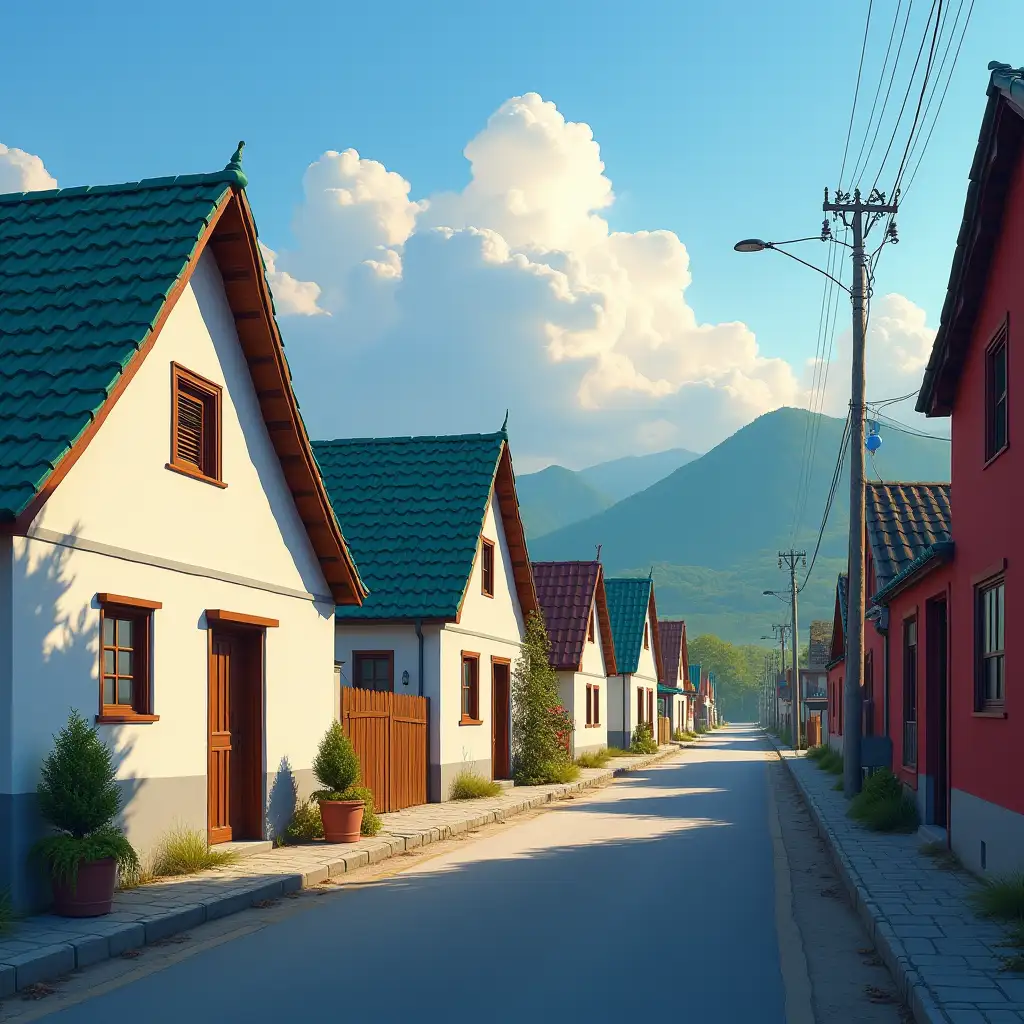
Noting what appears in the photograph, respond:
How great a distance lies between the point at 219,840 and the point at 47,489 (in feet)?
19.6

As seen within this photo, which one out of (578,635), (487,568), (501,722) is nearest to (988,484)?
(487,568)

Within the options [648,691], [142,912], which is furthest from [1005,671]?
[648,691]

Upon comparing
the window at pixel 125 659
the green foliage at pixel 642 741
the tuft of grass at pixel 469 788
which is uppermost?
the window at pixel 125 659

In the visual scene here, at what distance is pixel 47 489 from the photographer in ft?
34.9

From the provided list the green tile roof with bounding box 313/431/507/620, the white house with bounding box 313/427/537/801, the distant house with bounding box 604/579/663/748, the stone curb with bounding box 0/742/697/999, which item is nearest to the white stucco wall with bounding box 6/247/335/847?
the stone curb with bounding box 0/742/697/999

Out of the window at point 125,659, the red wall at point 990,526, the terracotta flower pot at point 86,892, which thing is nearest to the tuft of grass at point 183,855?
the window at point 125,659

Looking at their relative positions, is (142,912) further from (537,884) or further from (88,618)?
(537,884)

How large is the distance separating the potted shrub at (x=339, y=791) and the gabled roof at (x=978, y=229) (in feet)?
27.8

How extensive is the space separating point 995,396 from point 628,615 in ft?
127

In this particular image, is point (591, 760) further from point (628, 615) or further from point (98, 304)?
point (98, 304)

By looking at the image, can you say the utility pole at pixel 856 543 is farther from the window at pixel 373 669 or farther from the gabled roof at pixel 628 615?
the gabled roof at pixel 628 615

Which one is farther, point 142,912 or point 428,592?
point 428,592

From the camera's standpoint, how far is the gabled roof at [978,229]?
458 inches

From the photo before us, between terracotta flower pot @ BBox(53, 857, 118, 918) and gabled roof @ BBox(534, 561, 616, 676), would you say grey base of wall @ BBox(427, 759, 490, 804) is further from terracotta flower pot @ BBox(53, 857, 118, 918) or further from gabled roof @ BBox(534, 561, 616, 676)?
gabled roof @ BBox(534, 561, 616, 676)
